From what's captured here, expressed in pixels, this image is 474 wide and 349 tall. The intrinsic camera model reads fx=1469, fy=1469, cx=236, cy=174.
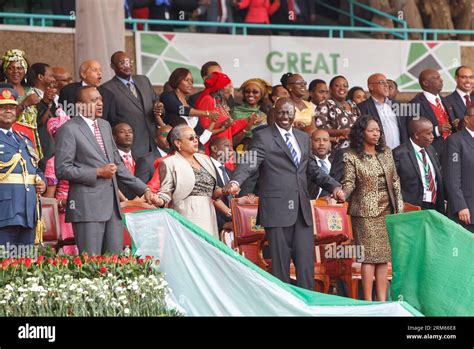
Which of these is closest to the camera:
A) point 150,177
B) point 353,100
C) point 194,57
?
point 150,177

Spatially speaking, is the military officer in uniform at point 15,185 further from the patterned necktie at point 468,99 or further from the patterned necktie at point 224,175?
the patterned necktie at point 468,99

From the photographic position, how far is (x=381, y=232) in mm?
13938

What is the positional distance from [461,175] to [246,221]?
2.65 metres

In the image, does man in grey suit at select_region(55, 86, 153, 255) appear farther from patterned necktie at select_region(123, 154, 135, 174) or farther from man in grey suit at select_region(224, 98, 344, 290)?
patterned necktie at select_region(123, 154, 135, 174)

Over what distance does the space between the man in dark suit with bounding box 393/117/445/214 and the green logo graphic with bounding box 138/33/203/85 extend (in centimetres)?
480

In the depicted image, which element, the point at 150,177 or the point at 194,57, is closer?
the point at 150,177

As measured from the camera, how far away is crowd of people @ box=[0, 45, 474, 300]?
A: 12836mm

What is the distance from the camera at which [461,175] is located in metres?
15.6

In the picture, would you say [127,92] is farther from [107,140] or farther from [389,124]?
[389,124]

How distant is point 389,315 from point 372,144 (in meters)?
3.30

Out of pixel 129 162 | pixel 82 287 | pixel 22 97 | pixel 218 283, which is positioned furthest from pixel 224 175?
pixel 82 287

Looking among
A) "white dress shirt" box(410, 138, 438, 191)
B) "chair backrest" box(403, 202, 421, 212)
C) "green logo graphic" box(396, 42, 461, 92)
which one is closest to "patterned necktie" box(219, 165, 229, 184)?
"chair backrest" box(403, 202, 421, 212)
